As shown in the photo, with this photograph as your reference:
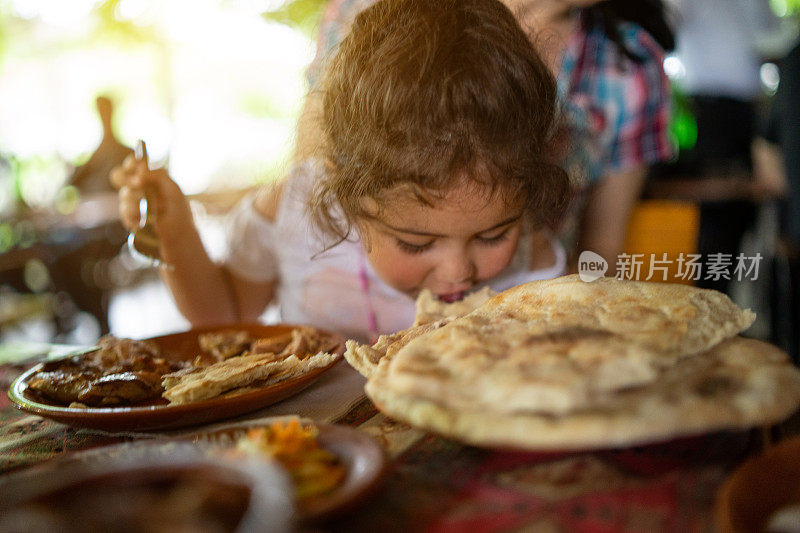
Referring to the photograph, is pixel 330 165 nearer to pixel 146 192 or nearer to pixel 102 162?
pixel 146 192

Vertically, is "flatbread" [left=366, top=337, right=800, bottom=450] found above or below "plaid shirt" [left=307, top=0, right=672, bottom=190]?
below

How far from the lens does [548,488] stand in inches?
23.6

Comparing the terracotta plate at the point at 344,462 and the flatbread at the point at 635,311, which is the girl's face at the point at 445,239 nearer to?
the flatbread at the point at 635,311

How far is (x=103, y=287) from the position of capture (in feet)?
14.1

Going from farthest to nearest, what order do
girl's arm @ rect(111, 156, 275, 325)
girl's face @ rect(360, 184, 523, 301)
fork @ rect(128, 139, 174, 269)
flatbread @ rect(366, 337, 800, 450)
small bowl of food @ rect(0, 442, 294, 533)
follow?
girl's arm @ rect(111, 156, 275, 325), fork @ rect(128, 139, 174, 269), girl's face @ rect(360, 184, 523, 301), flatbread @ rect(366, 337, 800, 450), small bowl of food @ rect(0, 442, 294, 533)

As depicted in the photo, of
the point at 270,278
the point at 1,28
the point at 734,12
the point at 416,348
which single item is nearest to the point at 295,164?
the point at 270,278

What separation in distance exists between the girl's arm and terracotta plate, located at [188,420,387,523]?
925 millimetres

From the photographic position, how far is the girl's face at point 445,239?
1082 millimetres

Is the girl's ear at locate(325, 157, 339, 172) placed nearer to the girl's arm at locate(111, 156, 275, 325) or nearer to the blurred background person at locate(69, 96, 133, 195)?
the girl's arm at locate(111, 156, 275, 325)

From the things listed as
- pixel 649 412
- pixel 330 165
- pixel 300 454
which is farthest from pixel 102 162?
pixel 649 412

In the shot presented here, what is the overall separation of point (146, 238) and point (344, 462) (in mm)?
979

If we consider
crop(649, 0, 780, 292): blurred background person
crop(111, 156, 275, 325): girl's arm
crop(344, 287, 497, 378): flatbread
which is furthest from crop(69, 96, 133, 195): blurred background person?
crop(649, 0, 780, 292): blurred background person

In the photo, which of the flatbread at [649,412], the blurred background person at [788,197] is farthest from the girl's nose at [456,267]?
the blurred background person at [788,197]

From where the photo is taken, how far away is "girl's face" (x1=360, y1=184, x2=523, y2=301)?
1082 mm
